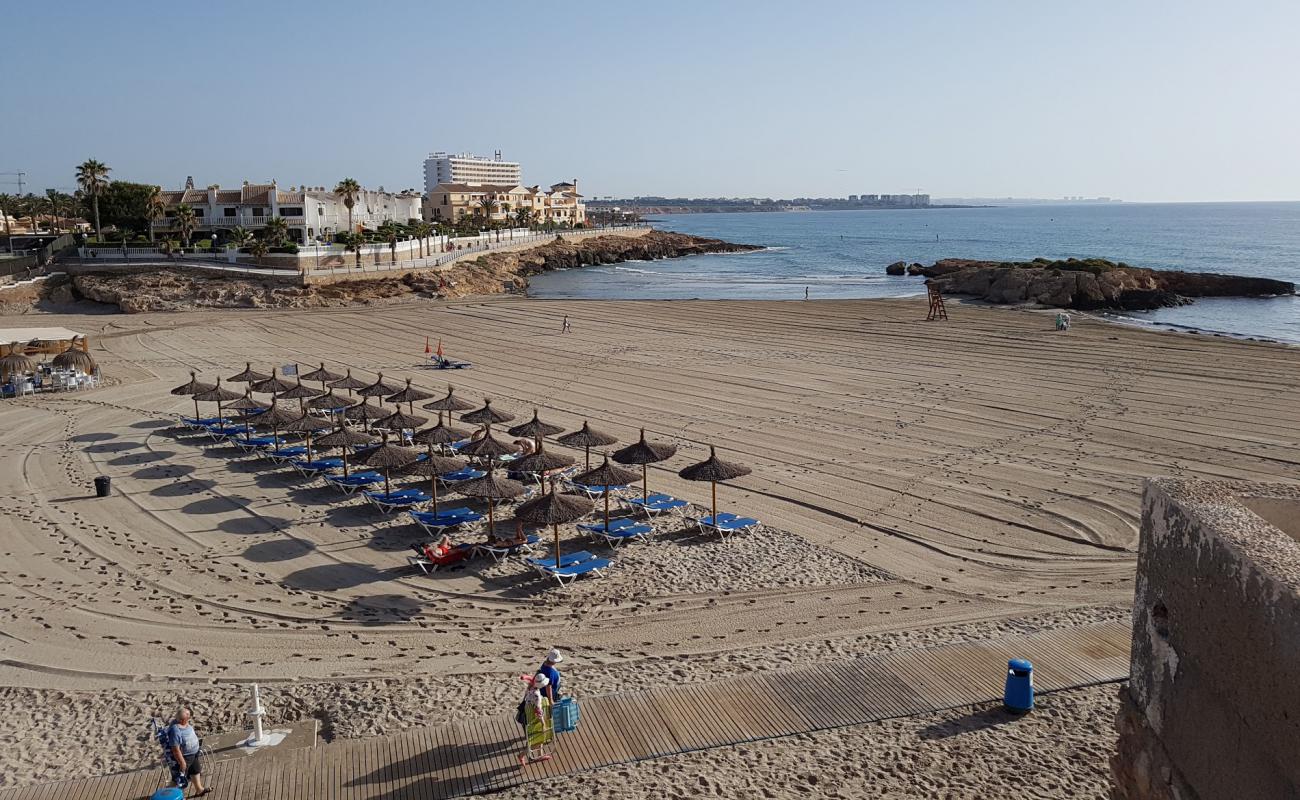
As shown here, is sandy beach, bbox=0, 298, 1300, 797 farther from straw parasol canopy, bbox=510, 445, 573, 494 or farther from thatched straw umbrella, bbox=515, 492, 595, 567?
straw parasol canopy, bbox=510, 445, 573, 494

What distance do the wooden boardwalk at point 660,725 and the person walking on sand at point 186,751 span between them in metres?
0.22

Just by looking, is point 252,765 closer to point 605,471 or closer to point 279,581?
point 279,581

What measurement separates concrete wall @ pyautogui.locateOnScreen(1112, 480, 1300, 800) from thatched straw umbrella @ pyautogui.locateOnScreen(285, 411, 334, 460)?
54.3 feet

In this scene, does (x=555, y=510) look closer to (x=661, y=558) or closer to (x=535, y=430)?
(x=661, y=558)

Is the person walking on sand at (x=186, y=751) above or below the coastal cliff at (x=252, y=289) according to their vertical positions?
below

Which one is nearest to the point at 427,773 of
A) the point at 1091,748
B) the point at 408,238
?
the point at 1091,748

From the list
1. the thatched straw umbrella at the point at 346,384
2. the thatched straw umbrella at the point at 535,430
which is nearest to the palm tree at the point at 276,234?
the thatched straw umbrella at the point at 346,384

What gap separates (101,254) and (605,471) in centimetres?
4790

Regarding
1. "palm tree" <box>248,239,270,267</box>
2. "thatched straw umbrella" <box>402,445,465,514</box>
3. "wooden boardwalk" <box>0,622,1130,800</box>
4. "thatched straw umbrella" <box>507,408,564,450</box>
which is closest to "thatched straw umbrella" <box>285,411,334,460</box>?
"thatched straw umbrella" <box>507,408,564,450</box>

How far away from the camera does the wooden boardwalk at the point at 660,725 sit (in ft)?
28.3

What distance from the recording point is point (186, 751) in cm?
843

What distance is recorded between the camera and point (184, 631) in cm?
1228

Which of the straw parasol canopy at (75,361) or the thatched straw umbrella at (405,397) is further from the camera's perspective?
the straw parasol canopy at (75,361)

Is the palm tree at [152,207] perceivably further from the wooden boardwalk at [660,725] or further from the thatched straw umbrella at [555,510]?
the wooden boardwalk at [660,725]
